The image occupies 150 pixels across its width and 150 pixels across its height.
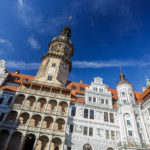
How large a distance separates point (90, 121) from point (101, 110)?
4031mm

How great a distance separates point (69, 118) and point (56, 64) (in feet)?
58.2

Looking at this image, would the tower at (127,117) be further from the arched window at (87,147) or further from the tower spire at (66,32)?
the tower spire at (66,32)

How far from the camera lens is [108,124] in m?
27.4

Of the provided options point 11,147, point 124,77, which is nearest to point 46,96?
point 11,147

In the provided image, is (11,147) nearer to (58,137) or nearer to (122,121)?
(58,137)

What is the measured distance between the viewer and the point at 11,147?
2286 centimetres

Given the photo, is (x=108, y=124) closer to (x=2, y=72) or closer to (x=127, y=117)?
(x=127, y=117)

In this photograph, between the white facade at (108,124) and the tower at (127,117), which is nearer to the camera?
the tower at (127,117)

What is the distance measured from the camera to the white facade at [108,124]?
2398cm

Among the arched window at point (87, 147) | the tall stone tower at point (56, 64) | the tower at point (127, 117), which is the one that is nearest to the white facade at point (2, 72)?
the tall stone tower at point (56, 64)

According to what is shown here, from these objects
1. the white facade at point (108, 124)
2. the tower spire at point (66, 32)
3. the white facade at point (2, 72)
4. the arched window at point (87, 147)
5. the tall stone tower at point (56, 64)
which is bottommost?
the arched window at point (87, 147)

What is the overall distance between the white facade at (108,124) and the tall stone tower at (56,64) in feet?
31.8

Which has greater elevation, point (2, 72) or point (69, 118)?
point (2, 72)

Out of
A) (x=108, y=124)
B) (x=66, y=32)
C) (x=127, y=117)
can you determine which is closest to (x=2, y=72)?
(x=108, y=124)
